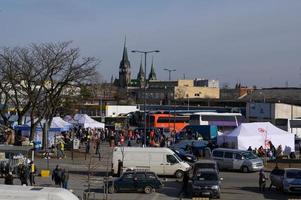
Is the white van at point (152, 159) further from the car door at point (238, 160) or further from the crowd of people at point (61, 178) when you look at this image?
the crowd of people at point (61, 178)

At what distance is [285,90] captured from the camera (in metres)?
174

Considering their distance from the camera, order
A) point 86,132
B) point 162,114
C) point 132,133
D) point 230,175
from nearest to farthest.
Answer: point 230,175
point 86,132
point 132,133
point 162,114

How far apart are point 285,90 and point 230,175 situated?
444ft

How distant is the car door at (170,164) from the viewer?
1587 inches

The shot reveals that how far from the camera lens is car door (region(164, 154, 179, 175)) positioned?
40312mm

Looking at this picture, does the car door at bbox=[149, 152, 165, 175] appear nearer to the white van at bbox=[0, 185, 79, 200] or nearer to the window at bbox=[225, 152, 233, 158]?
the window at bbox=[225, 152, 233, 158]

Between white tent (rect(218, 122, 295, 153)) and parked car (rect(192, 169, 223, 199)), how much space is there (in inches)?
818

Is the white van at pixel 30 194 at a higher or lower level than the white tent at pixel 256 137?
lower

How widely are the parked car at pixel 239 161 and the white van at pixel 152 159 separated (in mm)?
5850

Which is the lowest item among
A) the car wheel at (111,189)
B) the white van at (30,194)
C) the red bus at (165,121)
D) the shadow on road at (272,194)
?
the shadow on road at (272,194)

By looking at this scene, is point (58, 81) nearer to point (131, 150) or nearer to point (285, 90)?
point (131, 150)

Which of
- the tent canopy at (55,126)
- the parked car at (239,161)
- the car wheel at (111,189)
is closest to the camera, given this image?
the car wheel at (111,189)

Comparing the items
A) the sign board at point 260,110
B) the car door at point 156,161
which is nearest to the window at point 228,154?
the car door at point 156,161

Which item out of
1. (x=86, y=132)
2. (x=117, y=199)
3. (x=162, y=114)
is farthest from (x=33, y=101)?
(x=162, y=114)
